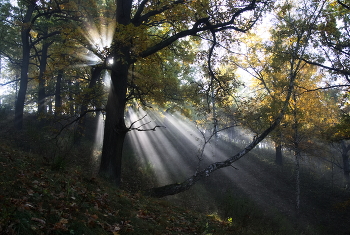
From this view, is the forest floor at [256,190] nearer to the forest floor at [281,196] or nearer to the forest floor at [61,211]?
the forest floor at [281,196]

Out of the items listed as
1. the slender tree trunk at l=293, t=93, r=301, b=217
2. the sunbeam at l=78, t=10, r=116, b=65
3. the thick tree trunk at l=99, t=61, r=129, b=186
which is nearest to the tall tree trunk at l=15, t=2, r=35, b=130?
the sunbeam at l=78, t=10, r=116, b=65

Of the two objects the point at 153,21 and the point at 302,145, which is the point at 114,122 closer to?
the point at 153,21

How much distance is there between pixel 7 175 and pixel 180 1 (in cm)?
768

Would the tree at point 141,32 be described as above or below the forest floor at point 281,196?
above

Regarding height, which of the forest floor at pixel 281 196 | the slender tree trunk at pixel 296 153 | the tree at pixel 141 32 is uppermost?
the tree at pixel 141 32

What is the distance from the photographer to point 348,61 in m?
14.0

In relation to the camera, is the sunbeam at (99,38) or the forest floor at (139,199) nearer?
the forest floor at (139,199)

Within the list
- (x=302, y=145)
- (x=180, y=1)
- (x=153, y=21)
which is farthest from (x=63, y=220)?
(x=302, y=145)

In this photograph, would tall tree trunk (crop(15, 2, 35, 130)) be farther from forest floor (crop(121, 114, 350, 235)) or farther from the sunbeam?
the sunbeam

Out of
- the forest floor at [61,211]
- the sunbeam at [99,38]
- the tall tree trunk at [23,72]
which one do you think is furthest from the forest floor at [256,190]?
the tall tree trunk at [23,72]

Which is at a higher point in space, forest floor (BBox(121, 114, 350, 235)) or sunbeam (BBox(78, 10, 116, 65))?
sunbeam (BBox(78, 10, 116, 65))

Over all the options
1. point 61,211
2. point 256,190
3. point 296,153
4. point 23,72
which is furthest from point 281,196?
point 23,72

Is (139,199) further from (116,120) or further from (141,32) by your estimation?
(141,32)

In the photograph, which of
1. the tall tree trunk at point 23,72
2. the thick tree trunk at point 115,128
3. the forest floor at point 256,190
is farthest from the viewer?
the tall tree trunk at point 23,72
